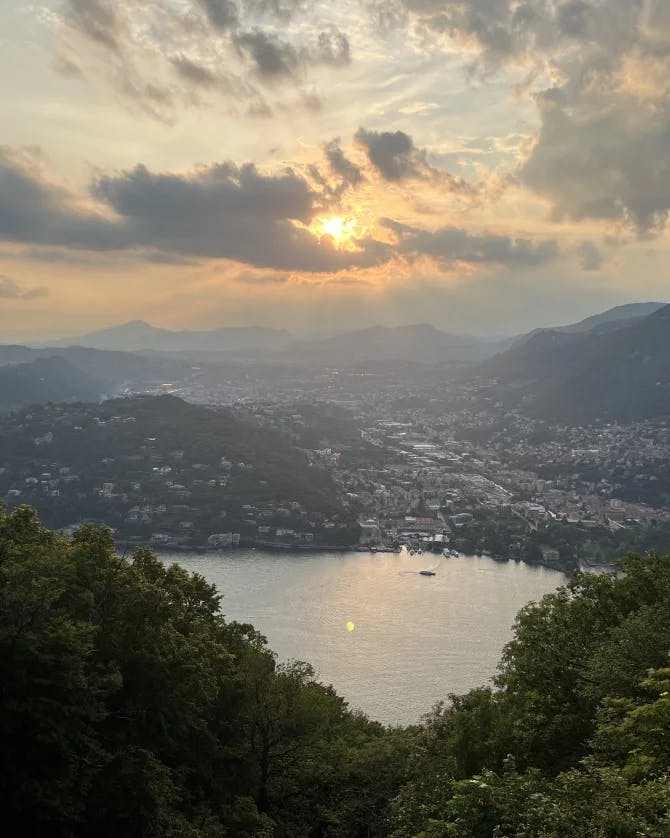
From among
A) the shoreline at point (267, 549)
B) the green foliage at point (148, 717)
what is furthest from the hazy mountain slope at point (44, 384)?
the green foliage at point (148, 717)

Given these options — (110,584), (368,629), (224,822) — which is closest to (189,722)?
(224,822)

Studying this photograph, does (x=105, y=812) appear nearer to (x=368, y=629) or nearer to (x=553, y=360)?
(x=368, y=629)

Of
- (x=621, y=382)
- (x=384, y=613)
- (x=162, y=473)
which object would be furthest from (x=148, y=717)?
(x=621, y=382)

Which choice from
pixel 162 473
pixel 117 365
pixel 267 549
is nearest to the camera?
pixel 267 549

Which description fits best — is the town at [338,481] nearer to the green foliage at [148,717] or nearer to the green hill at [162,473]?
the green hill at [162,473]

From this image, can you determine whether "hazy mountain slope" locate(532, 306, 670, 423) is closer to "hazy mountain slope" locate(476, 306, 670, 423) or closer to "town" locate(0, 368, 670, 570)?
"hazy mountain slope" locate(476, 306, 670, 423)

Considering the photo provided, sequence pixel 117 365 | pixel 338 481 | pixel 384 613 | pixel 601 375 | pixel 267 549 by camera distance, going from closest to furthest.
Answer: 1. pixel 384 613
2. pixel 267 549
3. pixel 338 481
4. pixel 601 375
5. pixel 117 365

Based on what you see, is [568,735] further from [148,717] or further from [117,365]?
[117,365]
